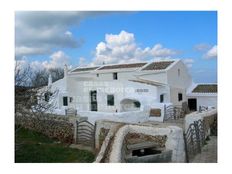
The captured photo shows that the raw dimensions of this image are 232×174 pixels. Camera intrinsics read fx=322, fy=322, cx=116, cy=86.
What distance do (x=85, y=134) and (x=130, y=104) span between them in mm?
4729

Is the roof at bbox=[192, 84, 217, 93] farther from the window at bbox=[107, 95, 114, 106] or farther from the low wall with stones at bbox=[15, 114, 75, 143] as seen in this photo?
the low wall with stones at bbox=[15, 114, 75, 143]

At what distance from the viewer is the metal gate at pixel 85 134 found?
878 cm

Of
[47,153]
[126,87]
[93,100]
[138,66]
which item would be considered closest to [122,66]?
[138,66]

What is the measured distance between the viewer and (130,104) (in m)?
13.7

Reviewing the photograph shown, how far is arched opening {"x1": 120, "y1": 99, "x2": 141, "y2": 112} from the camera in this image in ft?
44.1

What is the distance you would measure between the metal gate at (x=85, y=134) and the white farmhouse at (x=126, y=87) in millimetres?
2954

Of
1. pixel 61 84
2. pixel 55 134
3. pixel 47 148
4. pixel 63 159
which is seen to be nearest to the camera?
pixel 63 159

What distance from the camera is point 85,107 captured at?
14422mm

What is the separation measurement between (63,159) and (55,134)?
106 inches

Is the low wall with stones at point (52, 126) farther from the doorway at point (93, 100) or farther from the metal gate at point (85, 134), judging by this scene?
the doorway at point (93, 100)

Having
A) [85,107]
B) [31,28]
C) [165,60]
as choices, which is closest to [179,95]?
[165,60]
